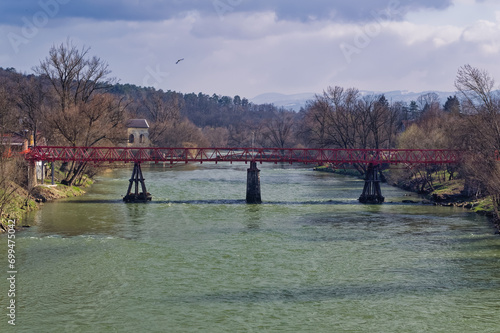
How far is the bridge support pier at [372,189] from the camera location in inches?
1829

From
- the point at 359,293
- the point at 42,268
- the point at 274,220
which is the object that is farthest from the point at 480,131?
the point at 42,268

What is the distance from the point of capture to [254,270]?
2473cm

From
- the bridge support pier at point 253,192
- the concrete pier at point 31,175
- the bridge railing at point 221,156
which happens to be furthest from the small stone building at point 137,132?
the bridge support pier at point 253,192

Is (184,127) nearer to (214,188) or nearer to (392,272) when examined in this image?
(214,188)

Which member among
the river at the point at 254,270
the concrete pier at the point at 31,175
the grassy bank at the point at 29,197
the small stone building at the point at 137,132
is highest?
the small stone building at the point at 137,132

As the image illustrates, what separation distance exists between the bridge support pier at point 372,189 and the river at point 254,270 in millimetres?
3845

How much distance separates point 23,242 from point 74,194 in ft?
65.8

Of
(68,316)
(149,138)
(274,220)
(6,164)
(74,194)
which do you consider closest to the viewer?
(68,316)

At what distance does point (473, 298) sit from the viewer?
21.5 m

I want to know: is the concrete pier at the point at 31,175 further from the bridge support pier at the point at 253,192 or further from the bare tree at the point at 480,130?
the bare tree at the point at 480,130

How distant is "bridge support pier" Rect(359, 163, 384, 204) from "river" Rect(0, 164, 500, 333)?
385 centimetres

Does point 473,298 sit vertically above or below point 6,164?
below

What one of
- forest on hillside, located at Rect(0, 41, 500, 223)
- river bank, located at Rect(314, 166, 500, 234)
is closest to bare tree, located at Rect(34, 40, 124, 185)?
forest on hillside, located at Rect(0, 41, 500, 223)

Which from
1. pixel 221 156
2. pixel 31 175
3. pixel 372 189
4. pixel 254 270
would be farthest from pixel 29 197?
pixel 372 189
